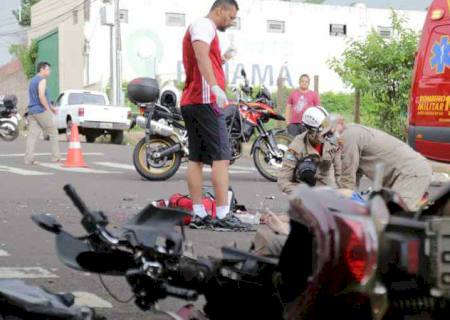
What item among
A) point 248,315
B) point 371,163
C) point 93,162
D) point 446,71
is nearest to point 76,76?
point 93,162

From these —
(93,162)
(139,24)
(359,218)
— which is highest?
(139,24)

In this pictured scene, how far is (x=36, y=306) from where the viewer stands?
277cm

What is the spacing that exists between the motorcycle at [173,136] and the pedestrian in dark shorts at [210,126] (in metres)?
3.82

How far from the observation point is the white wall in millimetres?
44094

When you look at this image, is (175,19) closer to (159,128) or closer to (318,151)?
(159,128)

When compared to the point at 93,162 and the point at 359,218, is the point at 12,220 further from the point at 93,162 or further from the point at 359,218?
the point at 93,162

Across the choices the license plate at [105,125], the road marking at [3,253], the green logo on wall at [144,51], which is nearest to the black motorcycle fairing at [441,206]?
the road marking at [3,253]

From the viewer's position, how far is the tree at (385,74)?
1540 cm

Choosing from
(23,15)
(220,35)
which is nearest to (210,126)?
(220,35)

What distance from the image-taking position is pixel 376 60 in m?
15.6

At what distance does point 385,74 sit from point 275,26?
111 ft

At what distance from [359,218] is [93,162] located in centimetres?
1443

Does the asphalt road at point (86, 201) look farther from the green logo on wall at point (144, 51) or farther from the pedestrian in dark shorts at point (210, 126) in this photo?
A: the green logo on wall at point (144, 51)

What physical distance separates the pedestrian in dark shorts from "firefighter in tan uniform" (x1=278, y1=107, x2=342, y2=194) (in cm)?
94
